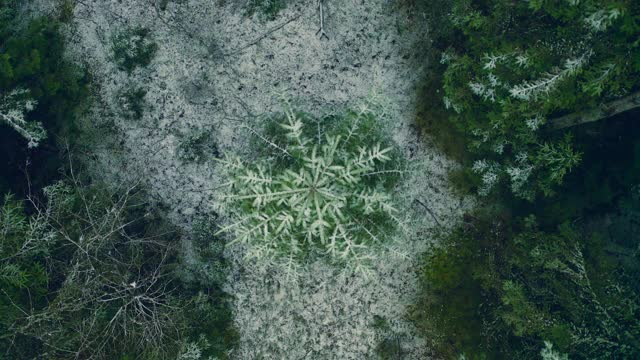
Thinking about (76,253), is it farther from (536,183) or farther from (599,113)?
(599,113)

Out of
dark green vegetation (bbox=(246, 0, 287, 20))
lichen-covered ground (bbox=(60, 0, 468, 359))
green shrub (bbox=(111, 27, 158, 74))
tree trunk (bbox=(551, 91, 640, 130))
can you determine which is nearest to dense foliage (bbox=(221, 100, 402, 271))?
lichen-covered ground (bbox=(60, 0, 468, 359))

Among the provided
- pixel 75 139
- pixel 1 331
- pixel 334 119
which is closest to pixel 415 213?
pixel 334 119

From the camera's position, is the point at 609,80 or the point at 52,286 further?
the point at 52,286

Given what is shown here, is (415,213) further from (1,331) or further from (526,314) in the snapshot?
(1,331)

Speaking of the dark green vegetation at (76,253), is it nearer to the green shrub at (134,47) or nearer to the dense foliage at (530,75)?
the green shrub at (134,47)

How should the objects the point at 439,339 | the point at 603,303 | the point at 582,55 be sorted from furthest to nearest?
1. the point at 439,339
2. the point at 603,303
3. the point at 582,55

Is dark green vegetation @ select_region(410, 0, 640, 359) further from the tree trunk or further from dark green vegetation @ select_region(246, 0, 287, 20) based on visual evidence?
dark green vegetation @ select_region(246, 0, 287, 20)

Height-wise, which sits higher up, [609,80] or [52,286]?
[609,80]
